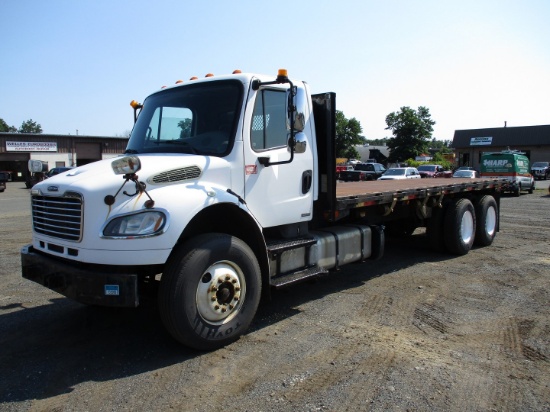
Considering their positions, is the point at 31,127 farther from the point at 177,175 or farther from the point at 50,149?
the point at 177,175

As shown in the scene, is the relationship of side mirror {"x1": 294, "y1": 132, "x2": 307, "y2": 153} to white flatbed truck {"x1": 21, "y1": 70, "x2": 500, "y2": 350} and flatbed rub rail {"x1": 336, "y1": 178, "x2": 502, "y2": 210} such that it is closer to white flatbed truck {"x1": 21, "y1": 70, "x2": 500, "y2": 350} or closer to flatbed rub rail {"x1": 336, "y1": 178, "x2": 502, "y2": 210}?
white flatbed truck {"x1": 21, "y1": 70, "x2": 500, "y2": 350}

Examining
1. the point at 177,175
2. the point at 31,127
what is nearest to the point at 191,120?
the point at 177,175

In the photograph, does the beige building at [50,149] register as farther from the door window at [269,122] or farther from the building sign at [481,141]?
the building sign at [481,141]

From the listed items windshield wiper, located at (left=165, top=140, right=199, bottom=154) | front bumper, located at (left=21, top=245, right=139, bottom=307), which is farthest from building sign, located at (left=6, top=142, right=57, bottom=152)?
front bumper, located at (left=21, top=245, right=139, bottom=307)

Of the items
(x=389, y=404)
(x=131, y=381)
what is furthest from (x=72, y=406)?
(x=389, y=404)

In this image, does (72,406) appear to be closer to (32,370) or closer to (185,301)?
(32,370)

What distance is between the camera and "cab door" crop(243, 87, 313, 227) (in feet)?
15.8

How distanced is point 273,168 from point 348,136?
7684cm

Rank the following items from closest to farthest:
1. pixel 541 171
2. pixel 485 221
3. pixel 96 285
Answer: pixel 96 285
pixel 485 221
pixel 541 171

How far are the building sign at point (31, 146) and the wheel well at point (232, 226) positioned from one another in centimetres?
4842

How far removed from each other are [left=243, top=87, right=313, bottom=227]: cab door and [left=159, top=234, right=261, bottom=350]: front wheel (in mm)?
674

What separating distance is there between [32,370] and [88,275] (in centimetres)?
104

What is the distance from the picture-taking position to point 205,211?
445cm

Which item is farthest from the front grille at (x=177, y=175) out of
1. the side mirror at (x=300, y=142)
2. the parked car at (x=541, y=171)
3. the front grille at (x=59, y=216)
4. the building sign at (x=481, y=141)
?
the building sign at (x=481, y=141)
